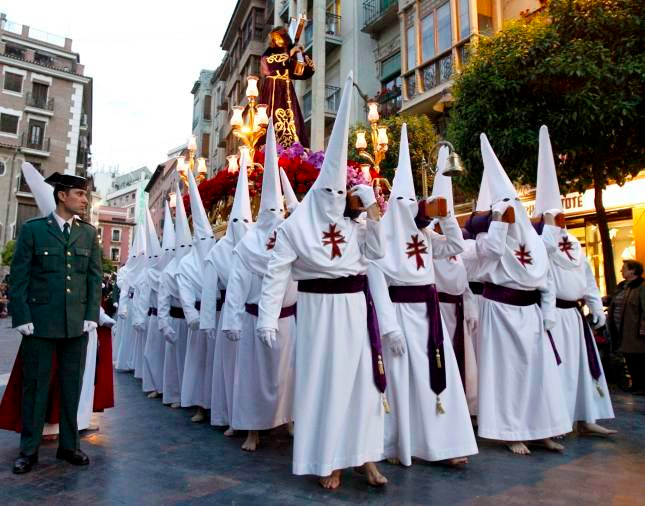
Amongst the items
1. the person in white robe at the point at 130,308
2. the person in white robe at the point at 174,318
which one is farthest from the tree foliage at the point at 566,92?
the person in white robe at the point at 130,308

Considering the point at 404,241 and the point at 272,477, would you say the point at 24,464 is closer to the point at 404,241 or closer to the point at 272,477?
the point at 272,477

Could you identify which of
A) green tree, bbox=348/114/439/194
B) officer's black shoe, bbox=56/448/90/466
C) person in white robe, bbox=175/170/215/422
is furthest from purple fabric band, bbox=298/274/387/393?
green tree, bbox=348/114/439/194

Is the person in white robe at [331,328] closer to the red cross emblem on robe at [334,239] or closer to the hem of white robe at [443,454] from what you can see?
the red cross emblem on robe at [334,239]

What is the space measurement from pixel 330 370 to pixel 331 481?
0.74 m

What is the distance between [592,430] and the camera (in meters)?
5.15

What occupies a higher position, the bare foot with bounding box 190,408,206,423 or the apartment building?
the apartment building

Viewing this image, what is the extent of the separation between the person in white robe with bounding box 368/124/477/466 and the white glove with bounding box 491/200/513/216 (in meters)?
0.42

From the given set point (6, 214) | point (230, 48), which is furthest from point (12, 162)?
point (230, 48)

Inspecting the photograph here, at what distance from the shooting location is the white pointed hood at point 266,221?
4801 mm

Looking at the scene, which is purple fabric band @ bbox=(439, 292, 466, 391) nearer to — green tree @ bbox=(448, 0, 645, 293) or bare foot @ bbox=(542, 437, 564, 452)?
bare foot @ bbox=(542, 437, 564, 452)

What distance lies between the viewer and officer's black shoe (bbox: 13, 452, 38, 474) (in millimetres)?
3814

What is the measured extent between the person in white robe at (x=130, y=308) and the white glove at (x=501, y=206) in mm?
6534

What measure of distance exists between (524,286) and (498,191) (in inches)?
35.4

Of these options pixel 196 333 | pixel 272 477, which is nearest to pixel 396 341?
pixel 272 477
